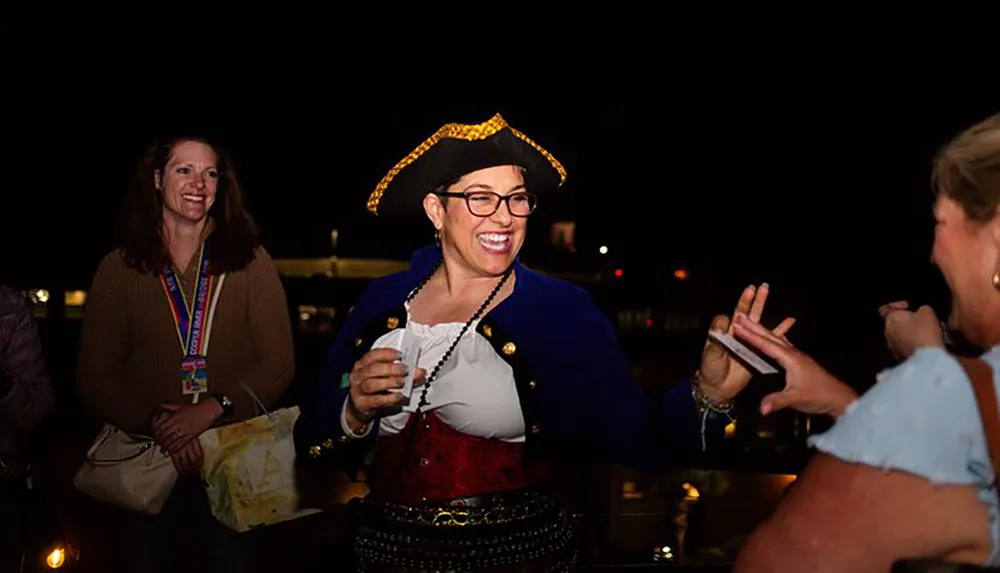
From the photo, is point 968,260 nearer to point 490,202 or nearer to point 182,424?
point 490,202

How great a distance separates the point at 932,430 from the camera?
1646mm

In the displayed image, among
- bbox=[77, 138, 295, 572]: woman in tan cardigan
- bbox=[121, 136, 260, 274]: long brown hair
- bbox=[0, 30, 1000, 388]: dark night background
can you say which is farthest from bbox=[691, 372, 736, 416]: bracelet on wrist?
bbox=[0, 30, 1000, 388]: dark night background

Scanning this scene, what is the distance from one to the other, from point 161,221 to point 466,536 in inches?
76.3

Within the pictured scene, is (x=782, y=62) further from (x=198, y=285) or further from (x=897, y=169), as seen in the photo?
(x=198, y=285)

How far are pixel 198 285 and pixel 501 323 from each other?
4.92 feet

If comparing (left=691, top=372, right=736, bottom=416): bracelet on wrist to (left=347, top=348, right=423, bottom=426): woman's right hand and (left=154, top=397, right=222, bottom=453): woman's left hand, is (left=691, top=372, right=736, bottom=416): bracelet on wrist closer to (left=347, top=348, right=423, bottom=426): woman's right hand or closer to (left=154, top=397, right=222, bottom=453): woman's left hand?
(left=347, top=348, right=423, bottom=426): woman's right hand

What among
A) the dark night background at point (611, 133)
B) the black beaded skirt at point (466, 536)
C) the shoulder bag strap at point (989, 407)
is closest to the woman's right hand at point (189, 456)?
the black beaded skirt at point (466, 536)

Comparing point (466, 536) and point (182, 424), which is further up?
point (182, 424)

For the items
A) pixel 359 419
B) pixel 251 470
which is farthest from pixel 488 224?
pixel 251 470

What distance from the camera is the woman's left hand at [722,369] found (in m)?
2.60

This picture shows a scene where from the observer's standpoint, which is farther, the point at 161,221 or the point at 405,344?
the point at 161,221

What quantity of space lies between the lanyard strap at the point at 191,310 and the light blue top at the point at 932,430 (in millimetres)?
2808

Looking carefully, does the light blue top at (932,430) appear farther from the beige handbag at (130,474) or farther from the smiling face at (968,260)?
the beige handbag at (130,474)

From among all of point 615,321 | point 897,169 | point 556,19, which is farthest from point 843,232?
point 556,19
